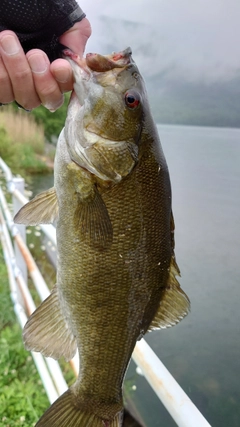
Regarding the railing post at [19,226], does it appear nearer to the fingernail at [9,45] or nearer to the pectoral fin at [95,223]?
the pectoral fin at [95,223]

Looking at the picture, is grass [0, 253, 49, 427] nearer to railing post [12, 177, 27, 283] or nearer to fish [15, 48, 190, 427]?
railing post [12, 177, 27, 283]

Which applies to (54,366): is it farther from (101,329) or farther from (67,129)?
(67,129)

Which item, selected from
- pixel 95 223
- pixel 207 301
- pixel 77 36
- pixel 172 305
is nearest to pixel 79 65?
pixel 77 36

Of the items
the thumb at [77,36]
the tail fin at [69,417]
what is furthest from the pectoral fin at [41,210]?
the tail fin at [69,417]

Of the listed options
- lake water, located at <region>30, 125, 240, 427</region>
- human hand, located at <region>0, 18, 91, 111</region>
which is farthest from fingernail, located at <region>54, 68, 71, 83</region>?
lake water, located at <region>30, 125, 240, 427</region>

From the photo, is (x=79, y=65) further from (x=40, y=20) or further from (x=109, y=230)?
(x=109, y=230)

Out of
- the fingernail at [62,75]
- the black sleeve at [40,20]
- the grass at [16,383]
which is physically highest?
the black sleeve at [40,20]
